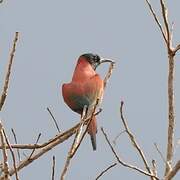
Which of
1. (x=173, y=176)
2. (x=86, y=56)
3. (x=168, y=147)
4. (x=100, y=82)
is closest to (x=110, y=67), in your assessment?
(x=100, y=82)

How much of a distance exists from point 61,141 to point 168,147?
72cm

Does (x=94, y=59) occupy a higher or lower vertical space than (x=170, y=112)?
higher

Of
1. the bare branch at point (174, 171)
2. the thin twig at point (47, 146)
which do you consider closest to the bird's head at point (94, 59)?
the thin twig at point (47, 146)

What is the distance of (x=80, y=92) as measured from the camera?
5.05 metres

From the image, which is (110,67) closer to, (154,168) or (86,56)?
(154,168)

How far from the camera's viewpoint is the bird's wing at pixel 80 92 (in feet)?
16.0

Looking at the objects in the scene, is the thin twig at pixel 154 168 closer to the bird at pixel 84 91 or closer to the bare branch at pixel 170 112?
the bare branch at pixel 170 112

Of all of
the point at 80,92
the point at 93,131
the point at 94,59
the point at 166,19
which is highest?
the point at 166,19

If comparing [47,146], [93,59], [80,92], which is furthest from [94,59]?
[47,146]

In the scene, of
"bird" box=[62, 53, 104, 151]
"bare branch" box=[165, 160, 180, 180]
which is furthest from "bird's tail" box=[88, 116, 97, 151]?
"bare branch" box=[165, 160, 180, 180]

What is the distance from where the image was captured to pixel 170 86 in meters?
2.72

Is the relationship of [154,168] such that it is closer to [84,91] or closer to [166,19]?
[166,19]

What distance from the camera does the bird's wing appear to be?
16.0 ft

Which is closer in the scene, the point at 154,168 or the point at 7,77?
the point at 7,77
